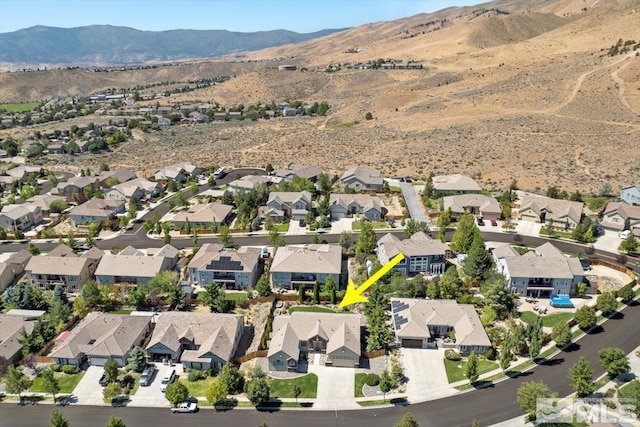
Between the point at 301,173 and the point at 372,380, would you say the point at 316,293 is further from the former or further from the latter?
the point at 301,173

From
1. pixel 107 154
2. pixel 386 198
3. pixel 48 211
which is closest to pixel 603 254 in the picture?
pixel 386 198

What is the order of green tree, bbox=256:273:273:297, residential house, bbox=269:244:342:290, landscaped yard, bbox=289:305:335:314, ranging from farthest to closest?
residential house, bbox=269:244:342:290 → green tree, bbox=256:273:273:297 → landscaped yard, bbox=289:305:335:314

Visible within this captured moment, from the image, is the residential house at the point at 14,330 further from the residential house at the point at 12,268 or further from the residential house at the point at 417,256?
the residential house at the point at 417,256

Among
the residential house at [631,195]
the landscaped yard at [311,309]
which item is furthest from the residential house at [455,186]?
the landscaped yard at [311,309]

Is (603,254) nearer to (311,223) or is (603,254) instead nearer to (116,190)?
(311,223)

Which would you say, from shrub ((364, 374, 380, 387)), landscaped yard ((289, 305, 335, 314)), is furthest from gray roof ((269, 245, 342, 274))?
shrub ((364, 374, 380, 387))

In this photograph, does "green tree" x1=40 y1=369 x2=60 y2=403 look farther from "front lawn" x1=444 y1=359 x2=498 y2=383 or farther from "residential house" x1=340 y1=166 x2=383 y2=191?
"residential house" x1=340 y1=166 x2=383 y2=191
